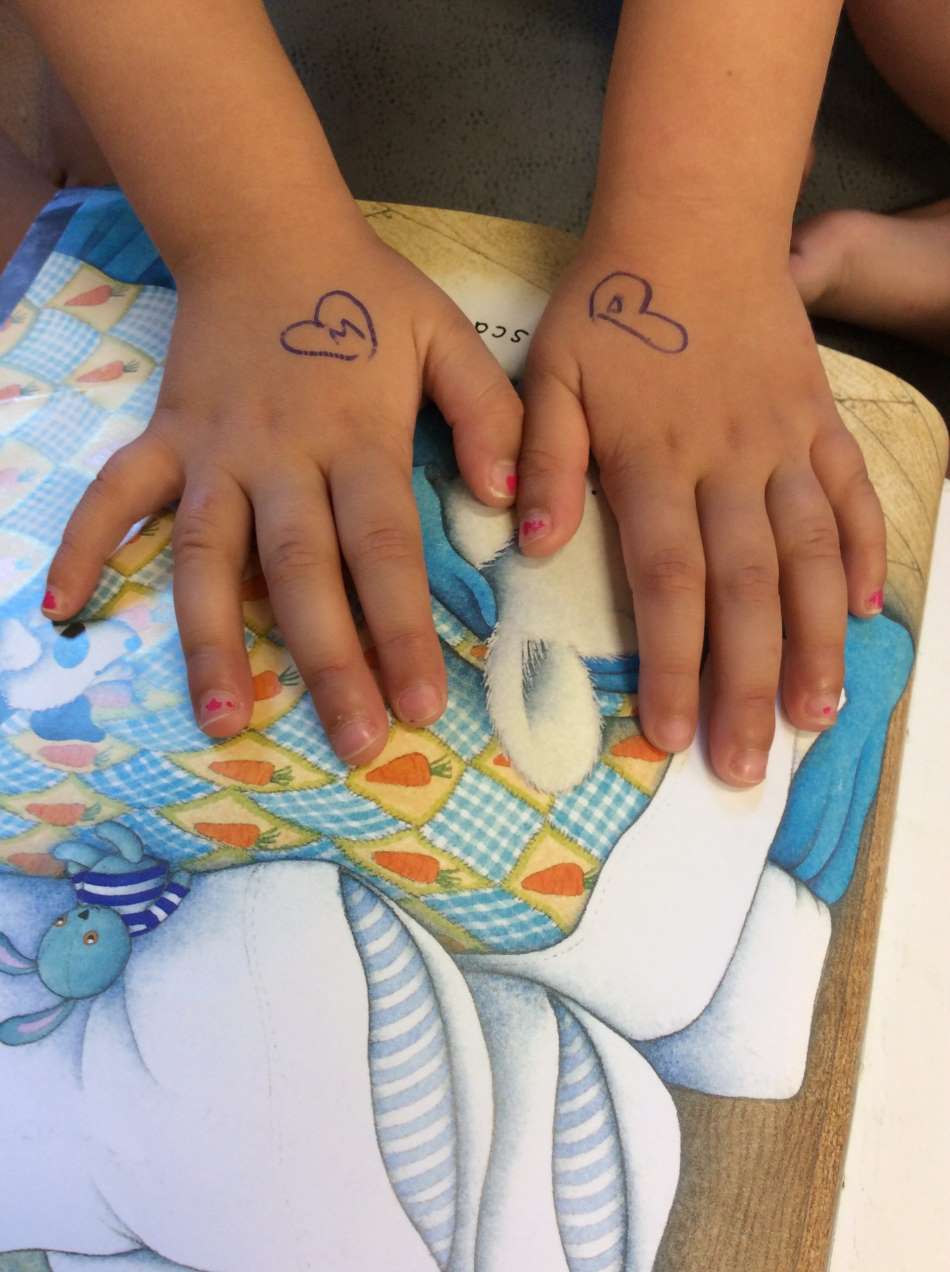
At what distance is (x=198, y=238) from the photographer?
1.89 feet

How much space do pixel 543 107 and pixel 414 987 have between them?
0.83 m

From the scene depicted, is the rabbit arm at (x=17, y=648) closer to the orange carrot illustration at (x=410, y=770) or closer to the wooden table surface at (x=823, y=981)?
the orange carrot illustration at (x=410, y=770)

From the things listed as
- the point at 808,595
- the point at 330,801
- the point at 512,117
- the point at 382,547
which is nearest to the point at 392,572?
the point at 382,547

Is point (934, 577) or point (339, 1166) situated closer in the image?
point (339, 1166)

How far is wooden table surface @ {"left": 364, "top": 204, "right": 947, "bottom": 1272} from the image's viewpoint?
1.41 ft

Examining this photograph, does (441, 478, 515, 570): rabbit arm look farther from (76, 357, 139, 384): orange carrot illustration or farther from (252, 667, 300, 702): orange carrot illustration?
(76, 357, 139, 384): orange carrot illustration

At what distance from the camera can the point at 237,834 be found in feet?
1.54

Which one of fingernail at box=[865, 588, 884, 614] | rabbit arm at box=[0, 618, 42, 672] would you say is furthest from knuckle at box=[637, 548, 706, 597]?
rabbit arm at box=[0, 618, 42, 672]

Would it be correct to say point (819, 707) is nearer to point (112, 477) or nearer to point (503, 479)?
point (503, 479)

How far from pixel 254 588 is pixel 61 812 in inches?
5.7

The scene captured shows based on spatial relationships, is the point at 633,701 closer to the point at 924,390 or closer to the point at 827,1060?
the point at 827,1060

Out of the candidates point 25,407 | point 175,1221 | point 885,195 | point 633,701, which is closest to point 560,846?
point 633,701

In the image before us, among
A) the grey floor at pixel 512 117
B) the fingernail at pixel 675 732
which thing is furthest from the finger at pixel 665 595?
the grey floor at pixel 512 117

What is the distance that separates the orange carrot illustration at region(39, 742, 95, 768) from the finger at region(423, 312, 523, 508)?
24 cm
